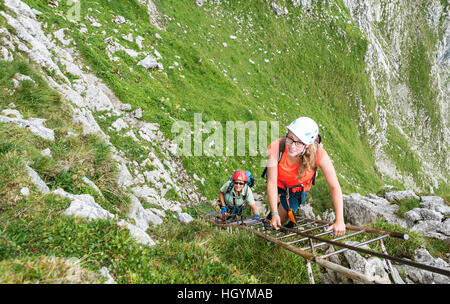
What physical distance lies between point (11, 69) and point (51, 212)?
6.22 meters

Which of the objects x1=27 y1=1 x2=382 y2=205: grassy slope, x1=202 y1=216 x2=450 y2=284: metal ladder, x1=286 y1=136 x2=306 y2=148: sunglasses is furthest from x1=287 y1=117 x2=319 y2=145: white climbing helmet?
x1=27 y1=1 x2=382 y2=205: grassy slope

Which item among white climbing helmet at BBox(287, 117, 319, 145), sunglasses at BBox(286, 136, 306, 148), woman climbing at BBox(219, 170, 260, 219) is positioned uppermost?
white climbing helmet at BBox(287, 117, 319, 145)

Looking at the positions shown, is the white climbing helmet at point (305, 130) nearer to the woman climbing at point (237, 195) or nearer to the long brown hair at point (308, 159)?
the long brown hair at point (308, 159)

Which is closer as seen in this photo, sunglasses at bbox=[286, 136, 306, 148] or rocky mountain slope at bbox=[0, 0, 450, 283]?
sunglasses at bbox=[286, 136, 306, 148]

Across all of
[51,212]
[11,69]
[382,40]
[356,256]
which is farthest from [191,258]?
[382,40]

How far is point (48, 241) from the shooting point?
3107mm

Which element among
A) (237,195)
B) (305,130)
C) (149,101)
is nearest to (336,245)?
(305,130)

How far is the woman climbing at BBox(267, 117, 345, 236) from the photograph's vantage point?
14.7ft

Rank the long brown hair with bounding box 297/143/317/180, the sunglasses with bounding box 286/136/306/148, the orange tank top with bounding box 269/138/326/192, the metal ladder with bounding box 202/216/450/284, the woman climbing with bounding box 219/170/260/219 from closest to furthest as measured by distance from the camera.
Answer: the metal ladder with bounding box 202/216/450/284
the sunglasses with bounding box 286/136/306/148
the long brown hair with bounding box 297/143/317/180
the orange tank top with bounding box 269/138/326/192
the woman climbing with bounding box 219/170/260/219

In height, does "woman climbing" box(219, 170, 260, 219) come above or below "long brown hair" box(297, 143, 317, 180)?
below

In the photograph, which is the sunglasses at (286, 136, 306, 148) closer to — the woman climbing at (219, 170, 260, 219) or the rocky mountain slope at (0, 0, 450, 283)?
the rocky mountain slope at (0, 0, 450, 283)

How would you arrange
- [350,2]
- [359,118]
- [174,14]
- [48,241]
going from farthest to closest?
1. [350,2]
2. [359,118]
3. [174,14]
4. [48,241]

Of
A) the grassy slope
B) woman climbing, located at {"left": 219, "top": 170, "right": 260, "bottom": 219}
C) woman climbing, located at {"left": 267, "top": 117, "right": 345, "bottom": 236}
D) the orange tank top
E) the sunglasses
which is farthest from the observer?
the grassy slope
